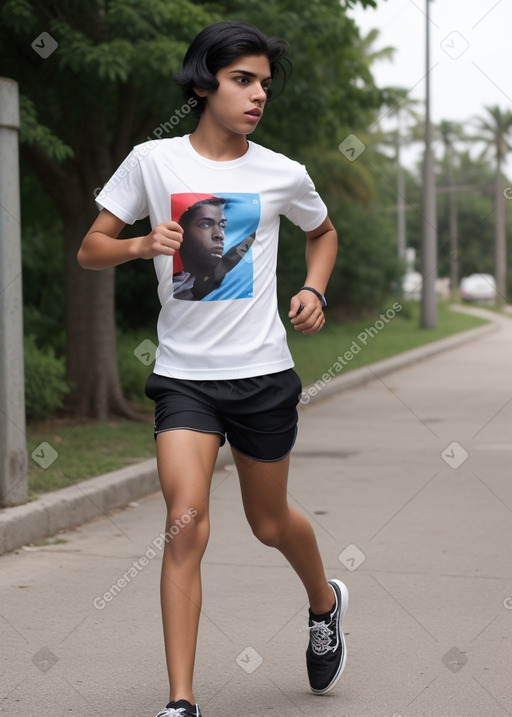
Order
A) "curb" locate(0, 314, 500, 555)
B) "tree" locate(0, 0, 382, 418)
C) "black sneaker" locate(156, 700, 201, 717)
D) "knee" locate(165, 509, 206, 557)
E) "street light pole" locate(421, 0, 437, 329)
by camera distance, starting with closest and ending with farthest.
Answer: "black sneaker" locate(156, 700, 201, 717) → "knee" locate(165, 509, 206, 557) → "curb" locate(0, 314, 500, 555) → "tree" locate(0, 0, 382, 418) → "street light pole" locate(421, 0, 437, 329)

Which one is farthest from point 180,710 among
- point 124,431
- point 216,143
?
point 124,431

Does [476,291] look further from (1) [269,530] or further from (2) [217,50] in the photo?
(2) [217,50]

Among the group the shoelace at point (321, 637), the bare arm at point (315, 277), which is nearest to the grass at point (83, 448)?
the shoelace at point (321, 637)

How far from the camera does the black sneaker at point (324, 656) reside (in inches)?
152

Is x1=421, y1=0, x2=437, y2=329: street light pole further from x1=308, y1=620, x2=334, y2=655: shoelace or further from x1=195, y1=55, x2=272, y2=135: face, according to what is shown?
x1=195, y1=55, x2=272, y2=135: face

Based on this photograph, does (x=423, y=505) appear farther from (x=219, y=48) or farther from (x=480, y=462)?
(x=219, y=48)

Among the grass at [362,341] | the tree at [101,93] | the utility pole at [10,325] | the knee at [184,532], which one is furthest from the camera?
the grass at [362,341]

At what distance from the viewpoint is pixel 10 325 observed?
652 cm

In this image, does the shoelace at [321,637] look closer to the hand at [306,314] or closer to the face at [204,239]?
the hand at [306,314]

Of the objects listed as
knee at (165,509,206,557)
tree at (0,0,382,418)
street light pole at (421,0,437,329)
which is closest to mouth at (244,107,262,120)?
knee at (165,509,206,557)

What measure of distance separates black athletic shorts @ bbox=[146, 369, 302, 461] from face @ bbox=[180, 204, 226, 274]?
1.10 ft

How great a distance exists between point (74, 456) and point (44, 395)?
2300mm

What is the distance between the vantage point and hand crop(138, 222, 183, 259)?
319 centimetres

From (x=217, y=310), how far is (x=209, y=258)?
151mm
